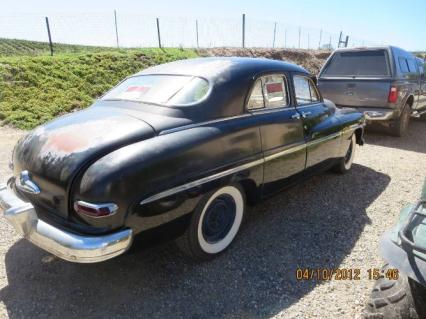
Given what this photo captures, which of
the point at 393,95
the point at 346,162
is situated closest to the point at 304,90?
the point at 346,162

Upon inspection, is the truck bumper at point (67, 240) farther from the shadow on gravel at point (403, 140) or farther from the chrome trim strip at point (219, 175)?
the shadow on gravel at point (403, 140)

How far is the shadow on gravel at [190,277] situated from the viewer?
2564mm

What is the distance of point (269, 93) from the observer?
11.9ft

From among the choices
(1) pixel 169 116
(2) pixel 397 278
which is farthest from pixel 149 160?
(2) pixel 397 278

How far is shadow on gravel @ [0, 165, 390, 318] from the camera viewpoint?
8.41 ft

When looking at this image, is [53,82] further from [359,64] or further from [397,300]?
[397,300]

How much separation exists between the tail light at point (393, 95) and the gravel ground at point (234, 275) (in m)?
3.40

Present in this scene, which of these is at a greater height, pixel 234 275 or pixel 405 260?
pixel 405 260

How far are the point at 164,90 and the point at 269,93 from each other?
1085 millimetres

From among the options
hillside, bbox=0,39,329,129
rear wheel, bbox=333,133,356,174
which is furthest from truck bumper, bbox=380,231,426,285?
hillside, bbox=0,39,329,129

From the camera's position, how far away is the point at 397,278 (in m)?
2.09

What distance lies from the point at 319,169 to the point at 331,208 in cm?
53

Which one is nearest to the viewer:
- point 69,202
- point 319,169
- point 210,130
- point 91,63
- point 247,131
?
point 69,202

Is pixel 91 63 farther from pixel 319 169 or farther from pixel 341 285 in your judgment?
pixel 341 285
